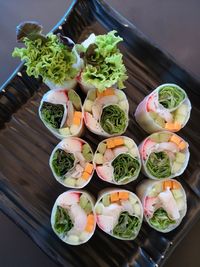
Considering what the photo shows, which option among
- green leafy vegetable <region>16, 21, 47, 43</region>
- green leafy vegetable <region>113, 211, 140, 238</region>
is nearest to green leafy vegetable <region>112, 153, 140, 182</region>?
green leafy vegetable <region>113, 211, 140, 238</region>

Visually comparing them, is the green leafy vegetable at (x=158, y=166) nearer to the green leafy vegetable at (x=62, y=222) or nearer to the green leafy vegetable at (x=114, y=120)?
the green leafy vegetable at (x=114, y=120)

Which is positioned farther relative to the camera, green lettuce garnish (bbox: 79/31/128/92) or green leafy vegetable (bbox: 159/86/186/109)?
green leafy vegetable (bbox: 159/86/186/109)

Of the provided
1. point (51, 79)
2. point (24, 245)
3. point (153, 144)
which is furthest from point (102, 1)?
point (24, 245)

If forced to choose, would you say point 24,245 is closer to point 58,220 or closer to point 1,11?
point 58,220

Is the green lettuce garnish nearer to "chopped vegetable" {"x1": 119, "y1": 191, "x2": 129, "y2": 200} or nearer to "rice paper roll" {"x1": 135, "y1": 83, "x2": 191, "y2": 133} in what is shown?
"rice paper roll" {"x1": 135, "y1": 83, "x2": 191, "y2": 133}

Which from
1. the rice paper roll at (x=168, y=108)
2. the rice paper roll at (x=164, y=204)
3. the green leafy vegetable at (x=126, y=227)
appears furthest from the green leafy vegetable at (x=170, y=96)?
the green leafy vegetable at (x=126, y=227)
